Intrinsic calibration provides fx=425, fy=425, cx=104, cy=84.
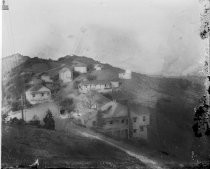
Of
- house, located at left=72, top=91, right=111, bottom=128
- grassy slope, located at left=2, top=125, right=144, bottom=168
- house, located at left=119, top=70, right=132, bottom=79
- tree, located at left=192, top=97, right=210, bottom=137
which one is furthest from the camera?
tree, located at left=192, top=97, right=210, bottom=137

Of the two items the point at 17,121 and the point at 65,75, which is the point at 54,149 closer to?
the point at 17,121

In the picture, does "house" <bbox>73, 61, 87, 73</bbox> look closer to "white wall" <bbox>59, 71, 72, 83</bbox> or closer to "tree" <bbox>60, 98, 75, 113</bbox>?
"white wall" <bbox>59, 71, 72, 83</bbox>

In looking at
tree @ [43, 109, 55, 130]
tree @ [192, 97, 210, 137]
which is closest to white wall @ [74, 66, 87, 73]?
tree @ [43, 109, 55, 130]

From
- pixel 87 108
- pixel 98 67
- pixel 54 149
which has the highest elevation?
pixel 98 67

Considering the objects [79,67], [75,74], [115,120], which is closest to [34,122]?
[75,74]

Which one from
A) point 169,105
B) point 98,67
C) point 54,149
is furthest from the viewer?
point 169,105

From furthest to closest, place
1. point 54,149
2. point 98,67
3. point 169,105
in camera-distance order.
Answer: point 169,105 → point 98,67 → point 54,149
